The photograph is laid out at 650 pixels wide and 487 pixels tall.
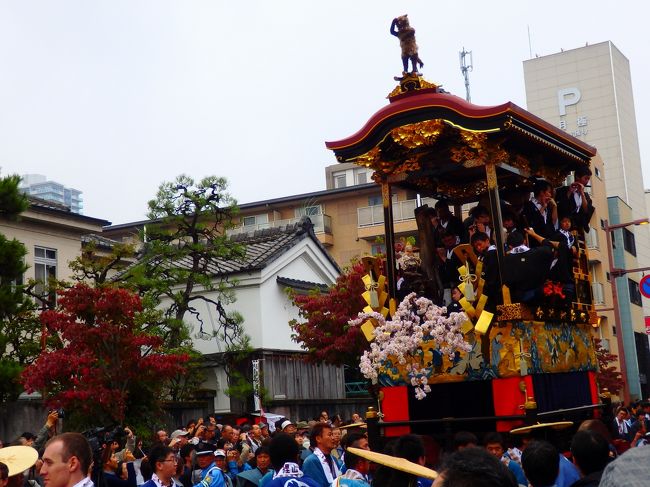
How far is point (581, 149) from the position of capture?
38.7 ft

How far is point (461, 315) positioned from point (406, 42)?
3.43 meters

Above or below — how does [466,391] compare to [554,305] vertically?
below

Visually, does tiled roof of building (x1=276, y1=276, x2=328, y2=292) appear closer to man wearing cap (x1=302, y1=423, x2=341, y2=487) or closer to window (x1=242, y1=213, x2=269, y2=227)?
window (x1=242, y1=213, x2=269, y2=227)

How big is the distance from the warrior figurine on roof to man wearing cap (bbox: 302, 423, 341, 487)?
4.96 meters

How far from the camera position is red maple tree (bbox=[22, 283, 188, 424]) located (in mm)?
14523

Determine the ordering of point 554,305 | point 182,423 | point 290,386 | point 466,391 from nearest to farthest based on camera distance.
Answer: point 466,391 < point 554,305 < point 182,423 < point 290,386

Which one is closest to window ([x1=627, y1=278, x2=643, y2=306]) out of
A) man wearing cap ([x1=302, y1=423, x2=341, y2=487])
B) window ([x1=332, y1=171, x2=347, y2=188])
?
window ([x1=332, y1=171, x2=347, y2=188])

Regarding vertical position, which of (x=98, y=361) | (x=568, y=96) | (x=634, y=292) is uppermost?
(x=568, y=96)

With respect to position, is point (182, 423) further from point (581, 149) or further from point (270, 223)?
point (270, 223)

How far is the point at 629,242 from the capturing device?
36406 millimetres

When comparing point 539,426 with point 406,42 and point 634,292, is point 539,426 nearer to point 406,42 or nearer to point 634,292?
point 406,42

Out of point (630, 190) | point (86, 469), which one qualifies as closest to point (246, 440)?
point (86, 469)

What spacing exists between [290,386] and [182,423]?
15.6 ft

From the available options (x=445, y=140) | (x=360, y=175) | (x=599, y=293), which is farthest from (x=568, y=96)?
(x=445, y=140)
